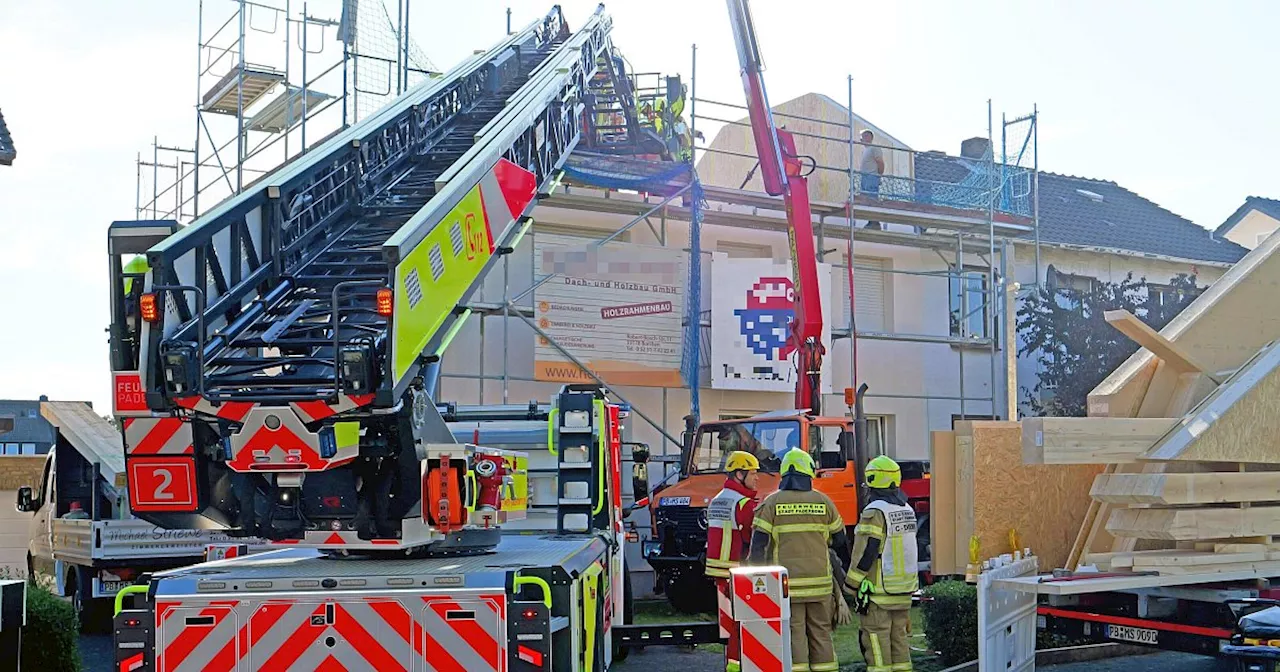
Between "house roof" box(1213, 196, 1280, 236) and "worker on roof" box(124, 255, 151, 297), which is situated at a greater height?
"house roof" box(1213, 196, 1280, 236)

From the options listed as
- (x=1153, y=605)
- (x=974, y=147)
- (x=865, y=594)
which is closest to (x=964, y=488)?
(x=865, y=594)

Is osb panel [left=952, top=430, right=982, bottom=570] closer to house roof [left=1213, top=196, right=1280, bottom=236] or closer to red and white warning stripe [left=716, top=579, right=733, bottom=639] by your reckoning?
red and white warning stripe [left=716, top=579, right=733, bottom=639]

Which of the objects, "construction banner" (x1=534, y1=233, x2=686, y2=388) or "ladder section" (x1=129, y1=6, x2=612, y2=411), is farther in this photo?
"construction banner" (x1=534, y1=233, x2=686, y2=388)

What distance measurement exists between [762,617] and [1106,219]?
20.6 m

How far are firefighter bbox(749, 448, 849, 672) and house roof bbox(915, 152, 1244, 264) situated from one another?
1570 centimetres

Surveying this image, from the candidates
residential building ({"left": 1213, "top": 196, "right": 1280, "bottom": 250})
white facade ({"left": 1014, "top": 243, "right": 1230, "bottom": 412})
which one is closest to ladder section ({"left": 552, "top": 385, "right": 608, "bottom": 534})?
white facade ({"left": 1014, "top": 243, "right": 1230, "bottom": 412})

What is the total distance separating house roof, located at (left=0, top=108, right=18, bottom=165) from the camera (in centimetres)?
1299

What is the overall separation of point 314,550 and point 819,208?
42.3 feet

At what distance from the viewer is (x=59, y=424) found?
42.9 ft

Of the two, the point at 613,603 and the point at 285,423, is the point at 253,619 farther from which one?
the point at 613,603

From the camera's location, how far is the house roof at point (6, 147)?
12992 mm

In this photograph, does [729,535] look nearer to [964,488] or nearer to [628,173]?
[964,488]

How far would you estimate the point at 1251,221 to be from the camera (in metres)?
31.4

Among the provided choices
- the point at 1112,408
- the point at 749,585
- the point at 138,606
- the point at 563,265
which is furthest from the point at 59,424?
the point at 1112,408
